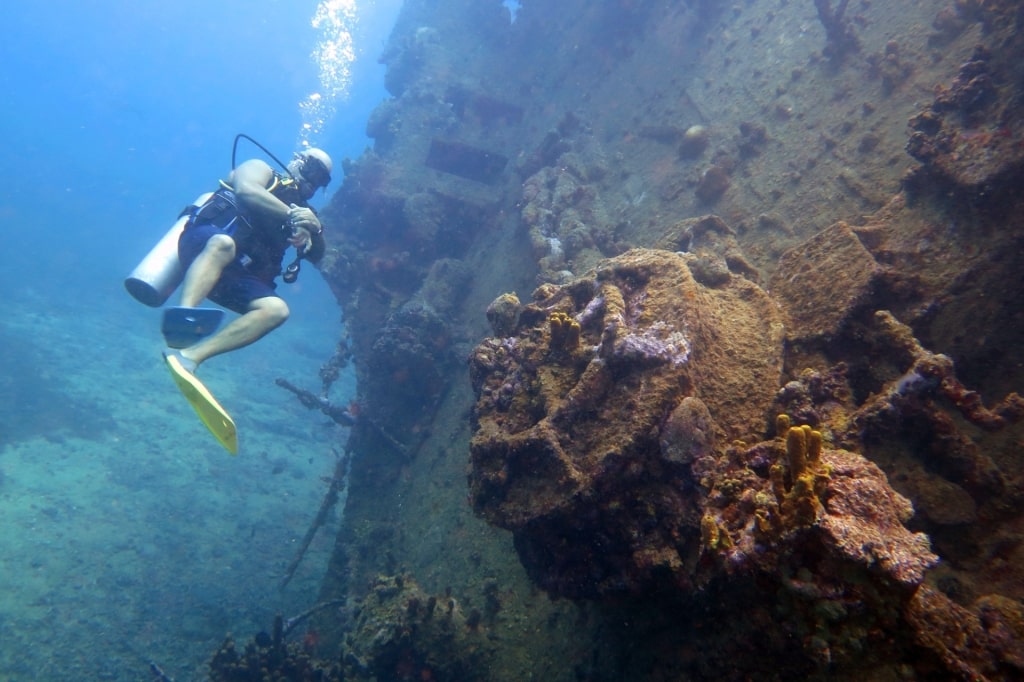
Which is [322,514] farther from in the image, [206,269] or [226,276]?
[206,269]

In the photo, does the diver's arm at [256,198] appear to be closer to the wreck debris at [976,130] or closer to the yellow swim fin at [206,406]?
the yellow swim fin at [206,406]

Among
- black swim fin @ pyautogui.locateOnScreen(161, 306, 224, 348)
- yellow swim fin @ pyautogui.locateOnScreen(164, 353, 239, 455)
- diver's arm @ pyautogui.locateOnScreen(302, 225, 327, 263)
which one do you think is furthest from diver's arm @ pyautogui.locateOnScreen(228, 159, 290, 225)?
yellow swim fin @ pyautogui.locateOnScreen(164, 353, 239, 455)

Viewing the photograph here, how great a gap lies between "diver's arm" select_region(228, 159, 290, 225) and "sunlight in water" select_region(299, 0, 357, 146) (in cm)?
12918

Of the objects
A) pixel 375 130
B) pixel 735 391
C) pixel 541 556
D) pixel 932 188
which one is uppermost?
pixel 375 130

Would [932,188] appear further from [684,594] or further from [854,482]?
[684,594]

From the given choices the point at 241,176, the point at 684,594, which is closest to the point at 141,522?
the point at 241,176

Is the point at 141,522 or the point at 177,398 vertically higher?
the point at 177,398

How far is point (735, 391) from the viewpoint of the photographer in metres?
3.42

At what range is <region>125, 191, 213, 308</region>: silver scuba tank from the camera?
483cm

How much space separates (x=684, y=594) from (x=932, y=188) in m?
4.45

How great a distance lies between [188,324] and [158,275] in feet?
3.46

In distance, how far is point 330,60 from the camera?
155125 mm

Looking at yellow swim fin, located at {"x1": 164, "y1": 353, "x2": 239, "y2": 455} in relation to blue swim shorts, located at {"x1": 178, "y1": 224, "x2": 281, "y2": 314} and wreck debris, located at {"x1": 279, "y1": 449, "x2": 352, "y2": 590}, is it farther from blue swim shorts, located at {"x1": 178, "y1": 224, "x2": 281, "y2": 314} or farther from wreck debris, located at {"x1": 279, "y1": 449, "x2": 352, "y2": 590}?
wreck debris, located at {"x1": 279, "y1": 449, "x2": 352, "y2": 590}

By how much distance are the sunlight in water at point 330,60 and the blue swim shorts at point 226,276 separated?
12953 centimetres
